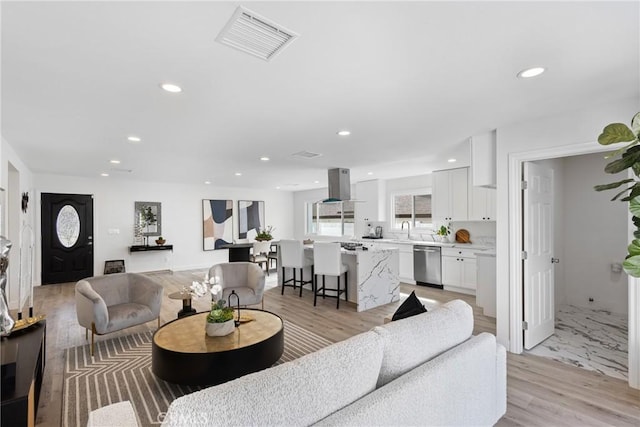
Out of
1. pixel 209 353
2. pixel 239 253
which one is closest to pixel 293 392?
pixel 209 353

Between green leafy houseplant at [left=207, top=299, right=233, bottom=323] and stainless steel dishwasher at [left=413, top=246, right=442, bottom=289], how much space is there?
15.4 ft

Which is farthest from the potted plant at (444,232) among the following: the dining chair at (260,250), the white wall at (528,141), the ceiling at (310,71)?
the dining chair at (260,250)

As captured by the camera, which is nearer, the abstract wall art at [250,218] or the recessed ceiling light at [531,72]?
the recessed ceiling light at [531,72]

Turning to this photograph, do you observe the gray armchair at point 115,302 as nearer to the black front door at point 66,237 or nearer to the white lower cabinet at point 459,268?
the black front door at point 66,237

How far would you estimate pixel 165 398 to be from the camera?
2576 mm

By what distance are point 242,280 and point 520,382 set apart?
361cm

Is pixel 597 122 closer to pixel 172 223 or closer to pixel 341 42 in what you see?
pixel 341 42

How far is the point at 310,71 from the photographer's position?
2135 mm

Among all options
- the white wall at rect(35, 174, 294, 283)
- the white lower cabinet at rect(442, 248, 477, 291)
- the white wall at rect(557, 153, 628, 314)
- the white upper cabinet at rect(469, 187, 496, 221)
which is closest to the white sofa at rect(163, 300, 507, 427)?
the white wall at rect(557, 153, 628, 314)

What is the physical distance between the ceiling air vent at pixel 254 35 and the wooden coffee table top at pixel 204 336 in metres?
2.23

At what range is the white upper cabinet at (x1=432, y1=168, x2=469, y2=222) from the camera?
20.3ft

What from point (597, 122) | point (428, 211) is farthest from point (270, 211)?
point (597, 122)

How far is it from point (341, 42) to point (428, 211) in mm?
6066

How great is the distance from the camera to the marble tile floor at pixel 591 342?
310cm
